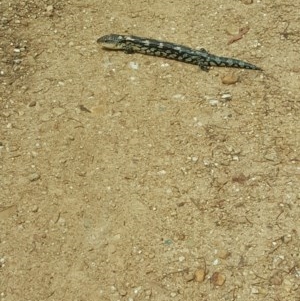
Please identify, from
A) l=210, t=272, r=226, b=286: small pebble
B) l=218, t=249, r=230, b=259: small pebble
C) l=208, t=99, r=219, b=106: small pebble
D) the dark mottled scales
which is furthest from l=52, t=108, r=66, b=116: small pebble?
l=210, t=272, r=226, b=286: small pebble

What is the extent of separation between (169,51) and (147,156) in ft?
6.67

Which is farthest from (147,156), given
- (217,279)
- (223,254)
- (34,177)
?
(217,279)

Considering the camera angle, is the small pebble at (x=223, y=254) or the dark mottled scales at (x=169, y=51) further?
the dark mottled scales at (x=169, y=51)

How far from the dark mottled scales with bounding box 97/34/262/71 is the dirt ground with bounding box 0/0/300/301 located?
0.13 metres

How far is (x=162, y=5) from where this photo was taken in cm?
982

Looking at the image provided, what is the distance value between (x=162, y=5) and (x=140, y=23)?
57 centimetres

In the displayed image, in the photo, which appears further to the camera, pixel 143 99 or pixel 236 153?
pixel 143 99

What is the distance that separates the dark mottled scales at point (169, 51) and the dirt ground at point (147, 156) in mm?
133

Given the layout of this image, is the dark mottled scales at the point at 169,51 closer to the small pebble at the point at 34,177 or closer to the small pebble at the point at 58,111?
the small pebble at the point at 58,111

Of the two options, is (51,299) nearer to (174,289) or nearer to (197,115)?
(174,289)

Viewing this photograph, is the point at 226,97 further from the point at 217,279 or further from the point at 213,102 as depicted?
the point at 217,279

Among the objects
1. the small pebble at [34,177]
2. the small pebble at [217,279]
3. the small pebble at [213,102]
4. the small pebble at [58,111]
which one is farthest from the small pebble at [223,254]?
the small pebble at [58,111]

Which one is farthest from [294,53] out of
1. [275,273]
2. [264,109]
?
[275,273]

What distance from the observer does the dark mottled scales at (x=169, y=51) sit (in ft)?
28.7
